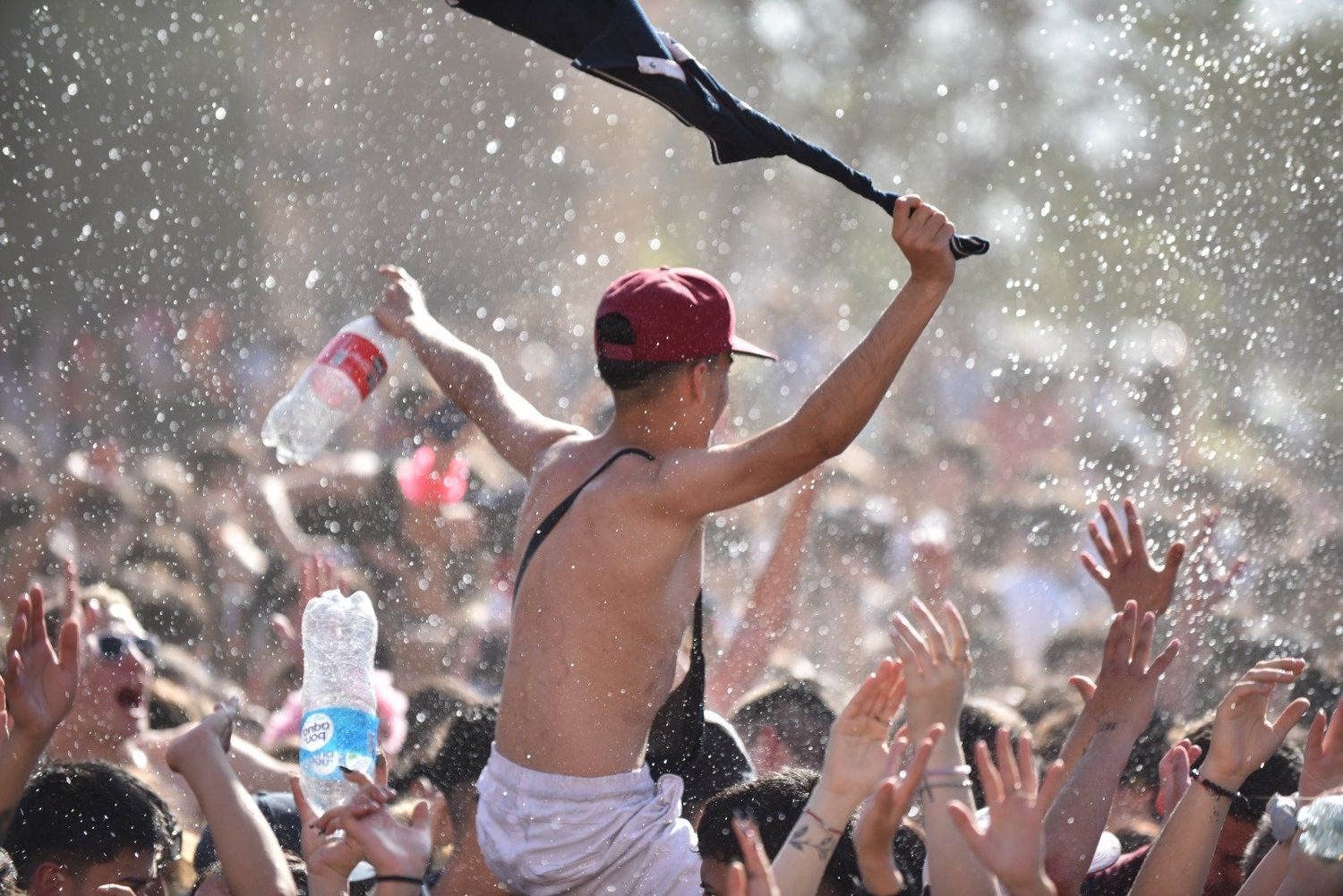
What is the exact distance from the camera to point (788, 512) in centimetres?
532

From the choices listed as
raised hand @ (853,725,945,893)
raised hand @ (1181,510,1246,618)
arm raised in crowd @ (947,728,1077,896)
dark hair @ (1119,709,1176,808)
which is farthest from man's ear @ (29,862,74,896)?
raised hand @ (1181,510,1246,618)

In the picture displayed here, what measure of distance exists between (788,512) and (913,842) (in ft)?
6.83

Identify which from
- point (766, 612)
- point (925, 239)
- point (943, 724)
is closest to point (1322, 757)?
point (943, 724)

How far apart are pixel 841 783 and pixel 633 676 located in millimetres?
549

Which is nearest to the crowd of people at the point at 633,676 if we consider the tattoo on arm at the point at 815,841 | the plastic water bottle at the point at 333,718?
the tattoo on arm at the point at 815,841

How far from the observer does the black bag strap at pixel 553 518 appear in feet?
10.2

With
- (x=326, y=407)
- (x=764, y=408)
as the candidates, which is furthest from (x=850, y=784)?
(x=764, y=408)

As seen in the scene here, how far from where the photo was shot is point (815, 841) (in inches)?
102

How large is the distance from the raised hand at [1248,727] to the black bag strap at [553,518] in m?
1.15

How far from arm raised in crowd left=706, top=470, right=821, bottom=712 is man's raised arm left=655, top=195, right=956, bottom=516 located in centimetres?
209

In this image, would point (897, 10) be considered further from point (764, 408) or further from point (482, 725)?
point (482, 725)

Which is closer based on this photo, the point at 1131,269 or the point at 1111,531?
the point at 1111,531

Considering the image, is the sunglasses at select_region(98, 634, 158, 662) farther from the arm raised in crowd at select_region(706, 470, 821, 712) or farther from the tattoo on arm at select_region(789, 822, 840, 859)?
the tattoo on arm at select_region(789, 822, 840, 859)

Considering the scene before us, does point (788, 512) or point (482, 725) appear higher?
point (788, 512)
